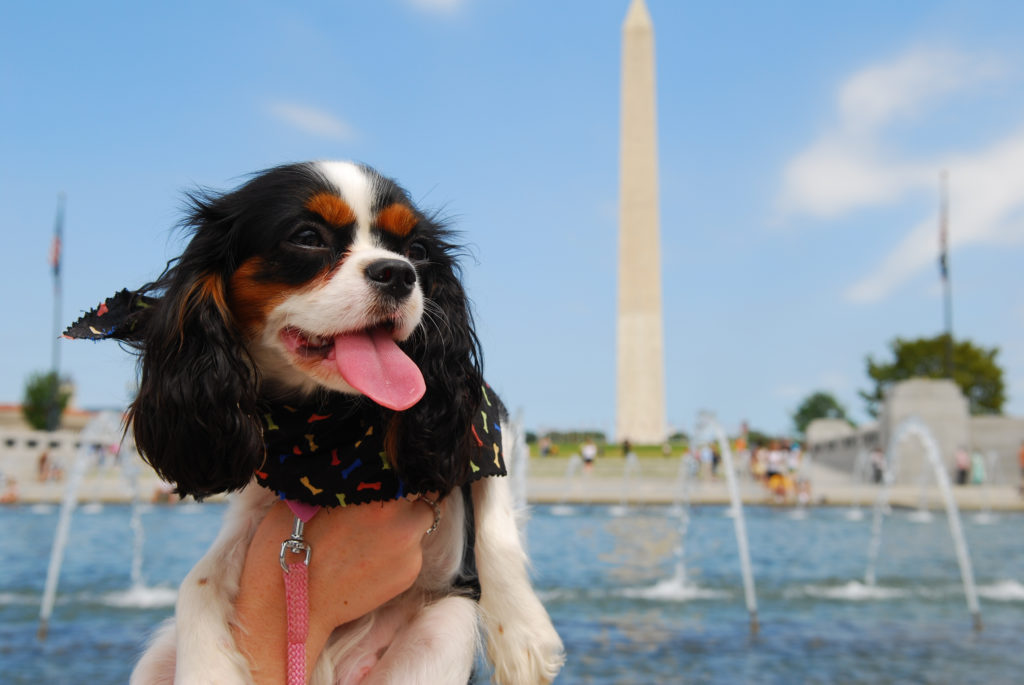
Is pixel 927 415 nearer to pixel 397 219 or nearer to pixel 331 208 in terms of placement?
pixel 397 219

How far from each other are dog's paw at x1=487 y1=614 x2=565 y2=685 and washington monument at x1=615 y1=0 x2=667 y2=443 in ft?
134

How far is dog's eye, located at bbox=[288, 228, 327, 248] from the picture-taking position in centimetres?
227

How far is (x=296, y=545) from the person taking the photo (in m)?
2.39

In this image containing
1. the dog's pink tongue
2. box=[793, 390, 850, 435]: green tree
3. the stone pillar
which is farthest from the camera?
box=[793, 390, 850, 435]: green tree

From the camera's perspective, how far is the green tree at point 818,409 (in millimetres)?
87062

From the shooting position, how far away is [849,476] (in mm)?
38000

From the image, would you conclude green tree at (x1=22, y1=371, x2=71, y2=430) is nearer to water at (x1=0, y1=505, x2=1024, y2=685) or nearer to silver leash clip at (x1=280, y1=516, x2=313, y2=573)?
water at (x1=0, y1=505, x2=1024, y2=685)

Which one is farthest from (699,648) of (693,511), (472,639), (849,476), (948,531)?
(849,476)

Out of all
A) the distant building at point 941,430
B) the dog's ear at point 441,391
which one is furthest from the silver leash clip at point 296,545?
the distant building at point 941,430

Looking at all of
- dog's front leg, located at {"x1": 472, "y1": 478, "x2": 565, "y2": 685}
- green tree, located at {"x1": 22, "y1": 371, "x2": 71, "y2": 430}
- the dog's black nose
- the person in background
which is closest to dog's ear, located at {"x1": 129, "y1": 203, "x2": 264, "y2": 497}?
the dog's black nose

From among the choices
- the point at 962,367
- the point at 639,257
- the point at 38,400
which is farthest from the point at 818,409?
the point at 38,400

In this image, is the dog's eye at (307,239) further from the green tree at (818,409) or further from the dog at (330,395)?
the green tree at (818,409)

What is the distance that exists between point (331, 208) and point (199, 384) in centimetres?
54

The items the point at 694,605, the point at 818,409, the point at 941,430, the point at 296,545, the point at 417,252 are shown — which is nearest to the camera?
the point at 296,545
